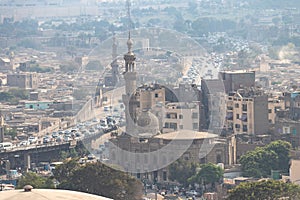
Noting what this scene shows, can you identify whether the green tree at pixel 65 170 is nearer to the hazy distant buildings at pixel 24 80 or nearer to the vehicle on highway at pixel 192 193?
the vehicle on highway at pixel 192 193

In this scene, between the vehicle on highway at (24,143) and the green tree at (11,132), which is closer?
the vehicle on highway at (24,143)

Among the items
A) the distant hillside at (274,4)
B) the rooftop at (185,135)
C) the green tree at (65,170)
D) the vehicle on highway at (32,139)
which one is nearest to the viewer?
the green tree at (65,170)

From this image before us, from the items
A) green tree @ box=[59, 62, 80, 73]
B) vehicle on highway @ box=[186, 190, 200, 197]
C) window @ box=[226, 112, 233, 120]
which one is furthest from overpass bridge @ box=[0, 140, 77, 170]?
green tree @ box=[59, 62, 80, 73]

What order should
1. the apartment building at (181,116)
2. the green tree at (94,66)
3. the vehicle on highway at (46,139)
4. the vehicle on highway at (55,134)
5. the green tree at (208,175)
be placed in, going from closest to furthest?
1. the green tree at (208,175)
2. the apartment building at (181,116)
3. the vehicle on highway at (46,139)
4. the vehicle on highway at (55,134)
5. the green tree at (94,66)

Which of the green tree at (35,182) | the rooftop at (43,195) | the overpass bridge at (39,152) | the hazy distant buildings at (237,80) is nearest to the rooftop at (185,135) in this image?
the overpass bridge at (39,152)

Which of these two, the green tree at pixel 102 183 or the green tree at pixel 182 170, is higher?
the green tree at pixel 102 183

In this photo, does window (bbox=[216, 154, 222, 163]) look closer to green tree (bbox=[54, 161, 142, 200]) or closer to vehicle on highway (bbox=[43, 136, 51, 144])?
green tree (bbox=[54, 161, 142, 200])
